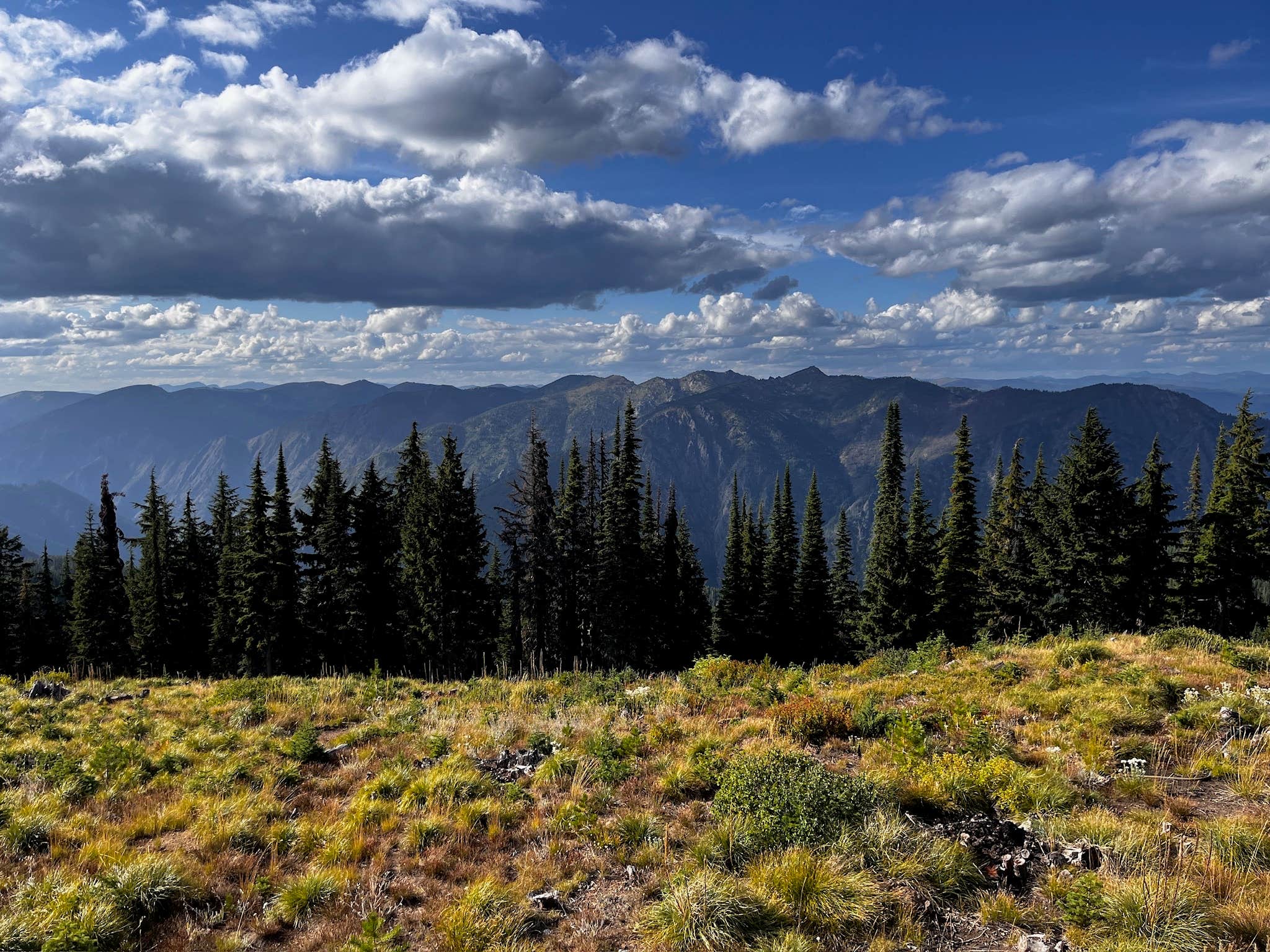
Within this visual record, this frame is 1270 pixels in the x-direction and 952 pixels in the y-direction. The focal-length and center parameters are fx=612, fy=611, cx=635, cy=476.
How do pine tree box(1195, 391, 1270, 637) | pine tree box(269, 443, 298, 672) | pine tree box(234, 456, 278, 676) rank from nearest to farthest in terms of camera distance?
pine tree box(234, 456, 278, 676)
pine tree box(269, 443, 298, 672)
pine tree box(1195, 391, 1270, 637)

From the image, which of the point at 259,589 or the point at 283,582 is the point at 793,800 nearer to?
the point at 283,582

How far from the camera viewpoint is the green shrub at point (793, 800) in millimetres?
7176

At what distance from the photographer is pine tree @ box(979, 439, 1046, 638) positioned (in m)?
46.2

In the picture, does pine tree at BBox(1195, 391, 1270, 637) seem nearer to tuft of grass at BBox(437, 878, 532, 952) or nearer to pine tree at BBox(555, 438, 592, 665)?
pine tree at BBox(555, 438, 592, 665)

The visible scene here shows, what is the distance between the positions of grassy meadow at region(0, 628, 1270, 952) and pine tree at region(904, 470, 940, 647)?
126ft

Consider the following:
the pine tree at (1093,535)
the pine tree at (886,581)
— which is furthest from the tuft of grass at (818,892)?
the pine tree at (886,581)

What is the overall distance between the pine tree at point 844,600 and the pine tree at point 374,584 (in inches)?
1587

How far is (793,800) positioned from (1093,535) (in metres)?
44.4

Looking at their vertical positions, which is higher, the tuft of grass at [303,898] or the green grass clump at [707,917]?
the green grass clump at [707,917]

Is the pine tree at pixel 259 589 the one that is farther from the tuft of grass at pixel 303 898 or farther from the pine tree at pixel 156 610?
the tuft of grass at pixel 303 898

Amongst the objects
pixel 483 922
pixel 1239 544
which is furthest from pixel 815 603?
pixel 483 922

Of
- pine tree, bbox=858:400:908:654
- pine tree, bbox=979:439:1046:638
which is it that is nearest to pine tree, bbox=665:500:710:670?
pine tree, bbox=858:400:908:654

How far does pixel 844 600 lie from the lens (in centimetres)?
6788

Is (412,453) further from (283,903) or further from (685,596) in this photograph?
(283,903)
